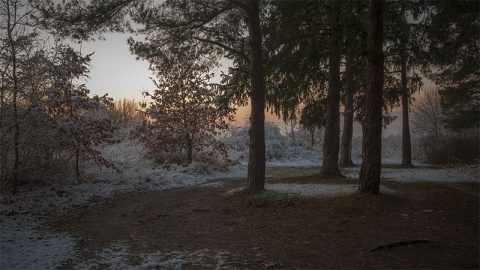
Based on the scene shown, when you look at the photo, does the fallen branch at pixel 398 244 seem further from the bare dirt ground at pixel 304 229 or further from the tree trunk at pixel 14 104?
the tree trunk at pixel 14 104

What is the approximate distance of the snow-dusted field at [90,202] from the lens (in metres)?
5.22

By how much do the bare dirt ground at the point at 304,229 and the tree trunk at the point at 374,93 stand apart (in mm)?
952

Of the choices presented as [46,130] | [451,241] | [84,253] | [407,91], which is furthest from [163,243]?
[407,91]

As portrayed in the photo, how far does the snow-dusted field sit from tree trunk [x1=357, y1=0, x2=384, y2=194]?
1688 millimetres

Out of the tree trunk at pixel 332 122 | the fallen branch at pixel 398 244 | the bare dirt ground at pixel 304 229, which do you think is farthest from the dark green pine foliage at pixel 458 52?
the fallen branch at pixel 398 244

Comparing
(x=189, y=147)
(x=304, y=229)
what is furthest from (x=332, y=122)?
(x=189, y=147)

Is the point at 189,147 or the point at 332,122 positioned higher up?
the point at 332,122

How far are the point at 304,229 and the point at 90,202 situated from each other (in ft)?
23.9

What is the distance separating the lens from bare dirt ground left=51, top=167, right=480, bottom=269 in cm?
498

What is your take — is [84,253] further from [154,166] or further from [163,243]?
[154,166]

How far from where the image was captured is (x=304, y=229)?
6.75 metres

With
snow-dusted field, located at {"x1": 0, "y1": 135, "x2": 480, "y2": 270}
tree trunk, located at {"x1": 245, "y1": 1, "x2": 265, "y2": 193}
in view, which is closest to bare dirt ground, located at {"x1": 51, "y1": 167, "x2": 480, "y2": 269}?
snow-dusted field, located at {"x1": 0, "y1": 135, "x2": 480, "y2": 270}

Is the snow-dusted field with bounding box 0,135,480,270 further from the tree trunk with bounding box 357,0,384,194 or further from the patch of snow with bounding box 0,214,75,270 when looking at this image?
the tree trunk with bounding box 357,0,384,194

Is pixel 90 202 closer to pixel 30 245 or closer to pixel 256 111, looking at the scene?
pixel 30 245
